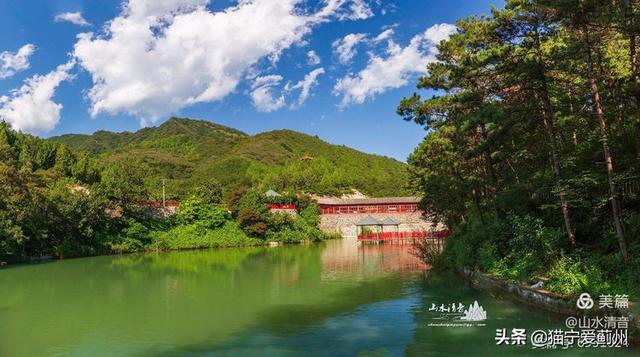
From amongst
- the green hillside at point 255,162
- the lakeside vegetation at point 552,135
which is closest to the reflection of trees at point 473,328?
the lakeside vegetation at point 552,135

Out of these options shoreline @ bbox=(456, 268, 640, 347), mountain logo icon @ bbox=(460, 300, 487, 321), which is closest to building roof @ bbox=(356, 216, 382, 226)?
shoreline @ bbox=(456, 268, 640, 347)

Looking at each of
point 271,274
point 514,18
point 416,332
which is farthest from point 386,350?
point 271,274

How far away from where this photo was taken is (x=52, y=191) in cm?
2903

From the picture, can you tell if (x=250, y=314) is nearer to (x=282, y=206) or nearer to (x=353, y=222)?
(x=282, y=206)

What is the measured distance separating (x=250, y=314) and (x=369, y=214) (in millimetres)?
37674

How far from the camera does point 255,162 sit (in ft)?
289

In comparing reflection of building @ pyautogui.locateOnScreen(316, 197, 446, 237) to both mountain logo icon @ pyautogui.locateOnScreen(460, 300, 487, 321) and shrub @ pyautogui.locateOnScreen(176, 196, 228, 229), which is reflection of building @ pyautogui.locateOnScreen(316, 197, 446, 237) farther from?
mountain logo icon @ pyautogui.locateOnScreen(460, 300, 487, 321)

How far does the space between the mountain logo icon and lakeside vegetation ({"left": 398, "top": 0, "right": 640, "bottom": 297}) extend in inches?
55.5

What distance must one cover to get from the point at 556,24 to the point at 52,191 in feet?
93.1

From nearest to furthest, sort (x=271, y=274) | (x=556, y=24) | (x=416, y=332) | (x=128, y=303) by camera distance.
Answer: (x=416, y=332), (x=556, y=24), (x=128, y=303), (x=271, y=274)

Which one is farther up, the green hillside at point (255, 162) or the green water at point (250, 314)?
the green hillside at point (255, 162)

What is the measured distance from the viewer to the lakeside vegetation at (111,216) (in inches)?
1032

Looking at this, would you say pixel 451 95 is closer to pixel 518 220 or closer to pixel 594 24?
pixel 518 220

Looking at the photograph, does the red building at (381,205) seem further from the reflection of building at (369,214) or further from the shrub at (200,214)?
the shrub at (200,214)
